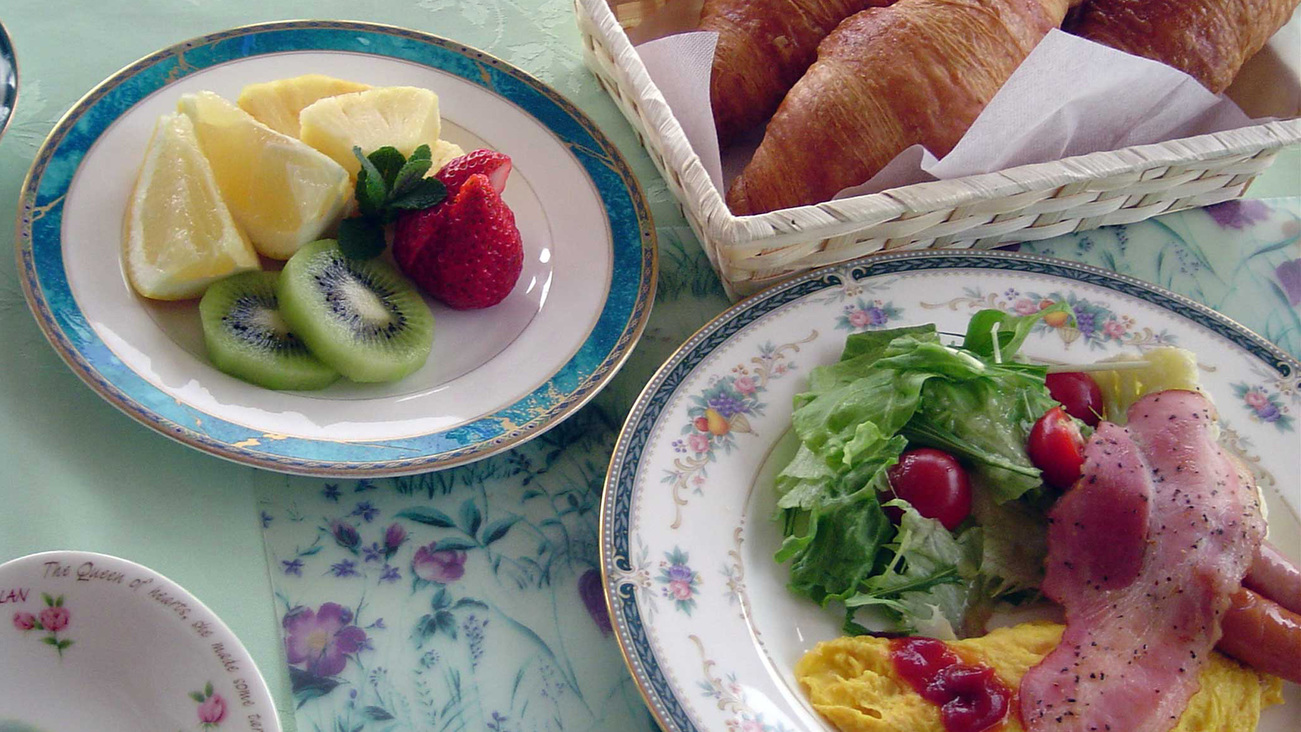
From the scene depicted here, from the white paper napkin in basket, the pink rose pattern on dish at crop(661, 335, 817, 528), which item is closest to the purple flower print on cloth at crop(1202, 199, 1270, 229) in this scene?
the white paper napkin in basket

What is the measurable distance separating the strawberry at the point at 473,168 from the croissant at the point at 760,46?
1.15ft

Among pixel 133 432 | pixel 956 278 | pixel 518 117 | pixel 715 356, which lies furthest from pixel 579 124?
pixel 133 432

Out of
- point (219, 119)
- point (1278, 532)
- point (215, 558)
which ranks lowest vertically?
point (1278, 532)

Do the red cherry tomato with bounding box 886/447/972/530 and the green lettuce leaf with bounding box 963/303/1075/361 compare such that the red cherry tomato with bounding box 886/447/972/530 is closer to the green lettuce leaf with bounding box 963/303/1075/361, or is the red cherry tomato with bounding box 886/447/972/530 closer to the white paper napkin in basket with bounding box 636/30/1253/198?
the green lettuce leaf with bounding box 963/303/1075/361

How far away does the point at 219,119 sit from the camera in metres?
1.14

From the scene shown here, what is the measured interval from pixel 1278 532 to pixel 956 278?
46 cm

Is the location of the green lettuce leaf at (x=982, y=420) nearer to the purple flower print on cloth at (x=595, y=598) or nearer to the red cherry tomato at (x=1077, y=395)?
Result: the red cherry tomato at (x=1077, y=395)

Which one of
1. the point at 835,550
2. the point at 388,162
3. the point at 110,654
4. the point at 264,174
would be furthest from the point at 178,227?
the point at 835,550

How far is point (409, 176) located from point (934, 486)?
666 millimetres

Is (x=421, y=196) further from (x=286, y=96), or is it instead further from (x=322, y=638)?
(x=322, y=638)

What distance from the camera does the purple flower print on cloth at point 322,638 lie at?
0.94 metres

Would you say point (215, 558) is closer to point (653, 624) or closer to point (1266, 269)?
point (653, 624)

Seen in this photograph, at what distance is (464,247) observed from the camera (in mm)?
1146

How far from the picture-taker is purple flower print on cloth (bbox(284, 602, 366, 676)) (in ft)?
3.09
